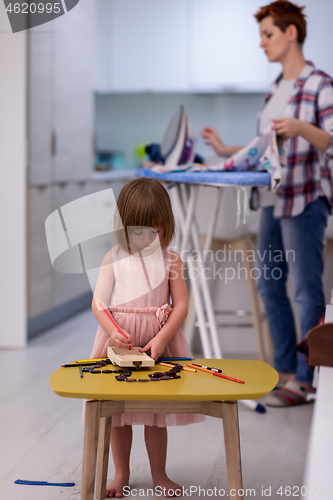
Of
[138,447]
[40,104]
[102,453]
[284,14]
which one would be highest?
[284,14]

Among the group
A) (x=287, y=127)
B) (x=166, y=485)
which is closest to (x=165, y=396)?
(x=166, y=485)

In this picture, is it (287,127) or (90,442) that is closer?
(90,442)

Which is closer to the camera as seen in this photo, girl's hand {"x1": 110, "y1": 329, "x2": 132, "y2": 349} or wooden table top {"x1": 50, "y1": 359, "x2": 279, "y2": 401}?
wooden table top {"x1": 50, "y1": 359, "x2": 279, "y2": 401}

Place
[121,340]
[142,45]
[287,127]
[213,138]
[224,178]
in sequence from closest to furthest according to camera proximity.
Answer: [121,340] < [224,178] < [287,127] < [213,138] < [142,45]

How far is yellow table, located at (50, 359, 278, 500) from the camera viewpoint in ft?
2.71

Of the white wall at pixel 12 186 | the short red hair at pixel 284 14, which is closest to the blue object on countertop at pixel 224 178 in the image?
the short red hair at pixel 284 14

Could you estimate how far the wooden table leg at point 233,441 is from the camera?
0.89 meters

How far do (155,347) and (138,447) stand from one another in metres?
0.54

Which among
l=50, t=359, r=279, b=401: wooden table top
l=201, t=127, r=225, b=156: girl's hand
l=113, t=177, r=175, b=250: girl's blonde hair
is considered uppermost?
l=201, t=127, r=225, b=156: girl's hand

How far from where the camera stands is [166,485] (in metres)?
1.17

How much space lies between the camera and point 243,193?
1.60 metres

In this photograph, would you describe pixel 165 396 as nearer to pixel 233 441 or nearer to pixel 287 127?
pixel 233 441

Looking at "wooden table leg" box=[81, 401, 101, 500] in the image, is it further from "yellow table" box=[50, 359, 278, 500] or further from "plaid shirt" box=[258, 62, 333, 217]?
"plaid shirt" box=[258, 62, 333, 217]

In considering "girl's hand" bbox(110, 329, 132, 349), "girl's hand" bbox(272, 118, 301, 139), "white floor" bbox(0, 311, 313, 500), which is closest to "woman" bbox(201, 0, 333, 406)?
"girl's hand" bbox(272, 118, 301, 139)
